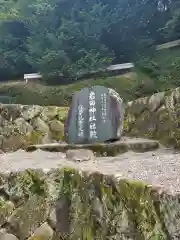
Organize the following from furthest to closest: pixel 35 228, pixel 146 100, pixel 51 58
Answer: pixel 51 58 < pixel 146 100 < pixel 35 228

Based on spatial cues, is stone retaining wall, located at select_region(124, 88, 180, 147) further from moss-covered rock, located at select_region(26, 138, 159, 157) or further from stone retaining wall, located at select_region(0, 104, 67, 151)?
stone retaining wall, located at select_region(0, 104, 67, 151)

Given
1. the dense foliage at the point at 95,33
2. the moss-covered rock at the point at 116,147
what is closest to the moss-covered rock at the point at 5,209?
the moss-covered rock at the point at 116,147

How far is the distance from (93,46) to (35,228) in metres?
11.1

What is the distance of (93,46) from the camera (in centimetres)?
1355

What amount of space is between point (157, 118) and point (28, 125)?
8.68 ft

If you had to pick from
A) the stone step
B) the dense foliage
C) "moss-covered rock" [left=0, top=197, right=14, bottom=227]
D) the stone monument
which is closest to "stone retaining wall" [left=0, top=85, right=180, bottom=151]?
the stone step

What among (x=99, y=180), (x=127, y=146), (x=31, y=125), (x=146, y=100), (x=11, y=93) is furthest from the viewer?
(x=11, y=93)

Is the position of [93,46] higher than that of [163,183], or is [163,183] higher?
[93,46]

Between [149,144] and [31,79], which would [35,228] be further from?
[31,79]

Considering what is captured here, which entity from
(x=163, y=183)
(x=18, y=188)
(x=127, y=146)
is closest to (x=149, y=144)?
(x=127, y=146)

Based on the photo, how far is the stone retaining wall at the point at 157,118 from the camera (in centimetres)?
511

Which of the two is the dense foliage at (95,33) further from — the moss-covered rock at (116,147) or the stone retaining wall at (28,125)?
the moss-covered rock at (116,147)

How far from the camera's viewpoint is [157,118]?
5.79 m

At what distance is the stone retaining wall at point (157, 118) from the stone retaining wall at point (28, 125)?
1.44 metres
